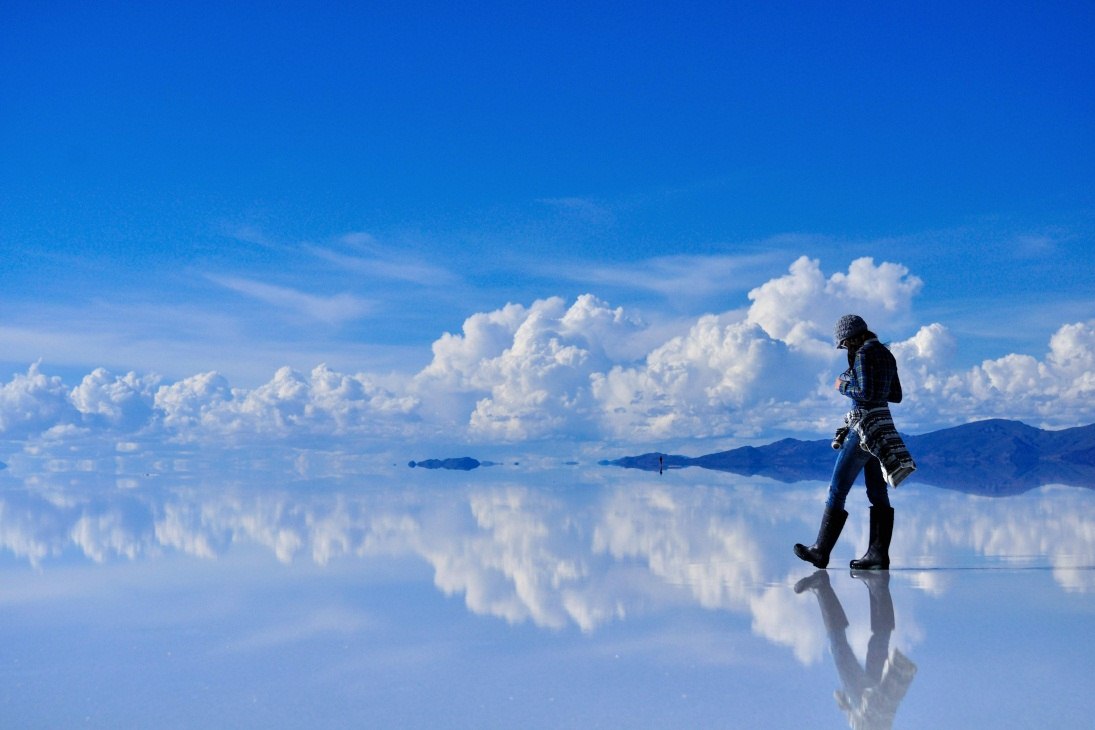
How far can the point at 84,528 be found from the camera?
1543cm

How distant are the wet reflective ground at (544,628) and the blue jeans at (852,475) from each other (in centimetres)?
83

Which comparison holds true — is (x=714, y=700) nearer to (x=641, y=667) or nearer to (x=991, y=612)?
(x=641, y=667)

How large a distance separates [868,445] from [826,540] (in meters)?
1.14

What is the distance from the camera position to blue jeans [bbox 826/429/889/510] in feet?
33.4

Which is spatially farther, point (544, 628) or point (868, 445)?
point (868, 445)

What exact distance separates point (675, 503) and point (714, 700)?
14.5 m

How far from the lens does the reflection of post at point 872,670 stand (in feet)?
15.8

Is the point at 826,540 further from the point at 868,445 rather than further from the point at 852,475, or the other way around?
the point at 868,445

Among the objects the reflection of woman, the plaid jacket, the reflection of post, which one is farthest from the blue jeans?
the reflection of post

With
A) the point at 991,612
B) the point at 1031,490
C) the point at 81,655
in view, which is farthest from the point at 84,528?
the point at 1031,490

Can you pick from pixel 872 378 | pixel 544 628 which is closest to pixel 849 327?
pixel 872 378

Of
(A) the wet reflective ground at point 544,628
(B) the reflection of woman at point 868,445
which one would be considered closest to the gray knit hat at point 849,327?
(B) the reflection of woman at point 868,445

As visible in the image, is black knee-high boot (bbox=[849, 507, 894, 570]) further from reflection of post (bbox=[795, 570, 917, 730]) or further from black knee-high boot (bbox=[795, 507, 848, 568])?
reflection of post (bbox=[795, 570, 917, 730])

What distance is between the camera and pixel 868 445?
32.8 feet
